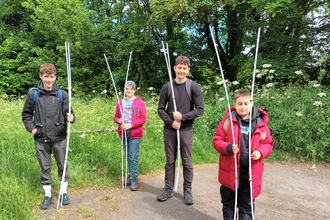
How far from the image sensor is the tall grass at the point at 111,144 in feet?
12.4

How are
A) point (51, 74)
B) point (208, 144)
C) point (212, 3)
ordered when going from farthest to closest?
point (212, 3)
point (208, 144)
point (51, 74)

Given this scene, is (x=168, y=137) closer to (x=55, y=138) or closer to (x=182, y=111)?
(x=182, y=111)

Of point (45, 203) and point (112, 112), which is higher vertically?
point (112, 112)

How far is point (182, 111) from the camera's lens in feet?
11.9

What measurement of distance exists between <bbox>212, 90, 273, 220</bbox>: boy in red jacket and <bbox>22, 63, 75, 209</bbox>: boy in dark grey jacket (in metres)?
1.84

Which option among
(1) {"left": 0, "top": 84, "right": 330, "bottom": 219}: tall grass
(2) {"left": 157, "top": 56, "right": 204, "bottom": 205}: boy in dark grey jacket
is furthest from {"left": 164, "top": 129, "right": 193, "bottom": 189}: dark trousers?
(1) {"left": 0, "top": 84, "right": 330, "bottom": 219}: tall grass

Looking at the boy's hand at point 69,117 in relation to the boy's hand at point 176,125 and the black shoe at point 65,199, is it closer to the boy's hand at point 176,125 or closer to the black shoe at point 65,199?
the black shoe at point 65,199

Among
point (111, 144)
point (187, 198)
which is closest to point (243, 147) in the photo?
point (187, 198)

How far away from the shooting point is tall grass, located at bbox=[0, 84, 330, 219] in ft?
12.4

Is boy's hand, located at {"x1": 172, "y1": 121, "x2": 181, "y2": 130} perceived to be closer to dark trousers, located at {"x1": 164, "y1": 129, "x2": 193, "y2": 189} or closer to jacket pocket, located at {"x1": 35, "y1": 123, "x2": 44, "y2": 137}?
dark trousers, located at {"x1": 164, "y1": 129, "x2": 193, "y2": 189}

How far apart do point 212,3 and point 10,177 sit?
23.0 feet

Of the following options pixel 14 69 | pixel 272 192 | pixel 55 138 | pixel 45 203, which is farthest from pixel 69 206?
pixel 14 69

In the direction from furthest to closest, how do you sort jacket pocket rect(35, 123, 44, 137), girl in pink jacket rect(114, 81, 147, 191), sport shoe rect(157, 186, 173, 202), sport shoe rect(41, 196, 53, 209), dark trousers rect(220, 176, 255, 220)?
girl in pink jacket rect(114, 81, 147, 191)
sport shoe rect(157, 186, 173, 202)
sport shoe rect(41, 196, 53, 209)
jacket pocket rect(35, 123, 44, 137)
dark trousers rect(220, 176, 255, 220)

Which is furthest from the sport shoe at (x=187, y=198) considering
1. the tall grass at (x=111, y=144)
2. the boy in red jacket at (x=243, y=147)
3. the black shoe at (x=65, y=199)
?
the black shoe at (x=65, y=199)
